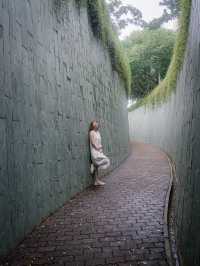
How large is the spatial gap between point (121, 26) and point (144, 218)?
890 inches

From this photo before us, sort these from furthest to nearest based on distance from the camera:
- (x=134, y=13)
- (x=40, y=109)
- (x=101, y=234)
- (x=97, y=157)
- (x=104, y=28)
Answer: (x=134, y=13), (x=104, y=28), (x=97, y=157), (x=40, y=109), (x=101, y=234)

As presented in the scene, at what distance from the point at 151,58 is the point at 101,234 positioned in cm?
3321

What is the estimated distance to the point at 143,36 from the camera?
39.2 m

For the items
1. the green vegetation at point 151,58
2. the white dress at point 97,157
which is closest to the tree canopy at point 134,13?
the green vegetation at point 151,58

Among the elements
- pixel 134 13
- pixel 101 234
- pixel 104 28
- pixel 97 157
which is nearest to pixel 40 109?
pixel 101 234

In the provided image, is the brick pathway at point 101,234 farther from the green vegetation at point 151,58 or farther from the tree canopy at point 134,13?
the green vegetation at point 151,58

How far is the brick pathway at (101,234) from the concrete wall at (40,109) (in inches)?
10.1

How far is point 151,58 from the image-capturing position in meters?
36.2

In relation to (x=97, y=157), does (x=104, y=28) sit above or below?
above

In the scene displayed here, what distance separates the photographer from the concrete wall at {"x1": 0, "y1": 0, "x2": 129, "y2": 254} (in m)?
4.26

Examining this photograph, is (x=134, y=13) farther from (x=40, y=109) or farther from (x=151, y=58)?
(x=40, y=109)

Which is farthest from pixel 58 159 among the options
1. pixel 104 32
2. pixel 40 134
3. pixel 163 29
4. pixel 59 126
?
pixel 163 29

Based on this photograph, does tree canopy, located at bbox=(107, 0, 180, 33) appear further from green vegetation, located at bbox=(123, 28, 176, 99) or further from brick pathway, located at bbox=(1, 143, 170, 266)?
brick pathway, located at bbox=(1, 143, 170, 266)

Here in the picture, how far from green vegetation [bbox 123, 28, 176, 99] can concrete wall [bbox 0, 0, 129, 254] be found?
28033mm
